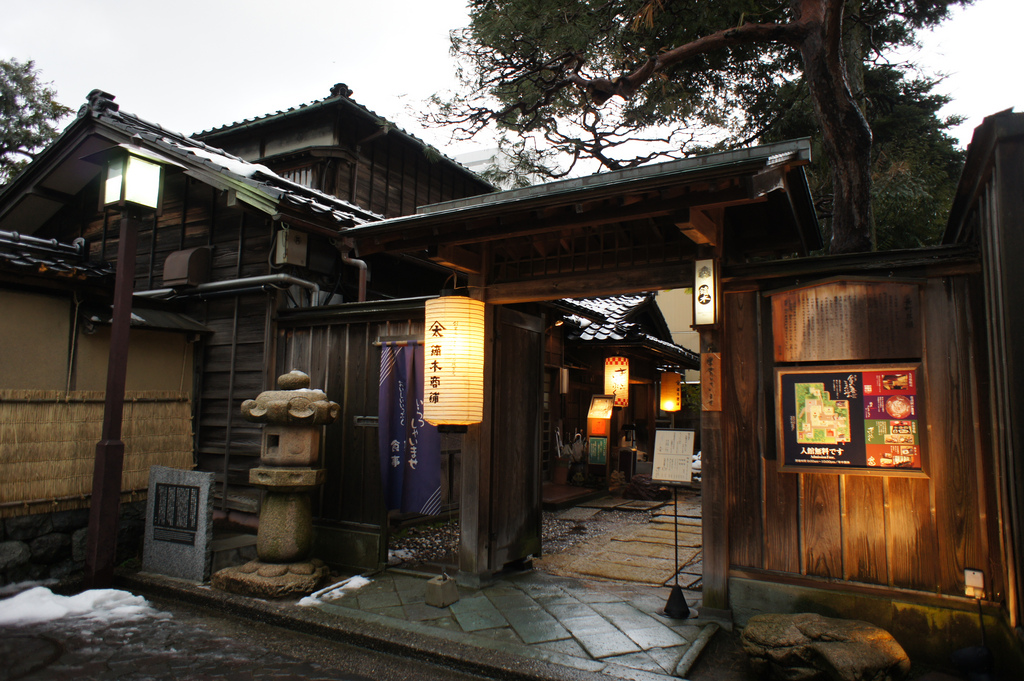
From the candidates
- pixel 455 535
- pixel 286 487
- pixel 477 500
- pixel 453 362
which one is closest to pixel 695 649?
pixel 477 500

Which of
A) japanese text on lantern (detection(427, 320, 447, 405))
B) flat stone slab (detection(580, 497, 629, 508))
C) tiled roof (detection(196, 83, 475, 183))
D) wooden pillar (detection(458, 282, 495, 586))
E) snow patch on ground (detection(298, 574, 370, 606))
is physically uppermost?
tiled roof (detection(196, 83, 475, 183))

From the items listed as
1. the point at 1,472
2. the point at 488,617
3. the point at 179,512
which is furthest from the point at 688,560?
the point at 1,472

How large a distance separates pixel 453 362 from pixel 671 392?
48.6ft

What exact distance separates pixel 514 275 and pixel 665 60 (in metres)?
4.91

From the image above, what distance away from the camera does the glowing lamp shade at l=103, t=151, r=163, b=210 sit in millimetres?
8094

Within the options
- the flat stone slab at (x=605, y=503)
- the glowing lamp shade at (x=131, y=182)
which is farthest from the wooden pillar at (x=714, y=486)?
the flat stone slab at (x=605, y=503)

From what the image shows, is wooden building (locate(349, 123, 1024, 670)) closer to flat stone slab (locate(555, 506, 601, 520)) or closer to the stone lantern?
the stone lantern

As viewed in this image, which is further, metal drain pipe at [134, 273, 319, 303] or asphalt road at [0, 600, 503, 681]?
metal drain pipe at [134, 273, 319, 303]

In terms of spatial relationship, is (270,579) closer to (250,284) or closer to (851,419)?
(250,284)

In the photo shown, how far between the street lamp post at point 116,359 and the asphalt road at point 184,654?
3.97ft

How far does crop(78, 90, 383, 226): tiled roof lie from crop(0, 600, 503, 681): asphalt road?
6.37 m

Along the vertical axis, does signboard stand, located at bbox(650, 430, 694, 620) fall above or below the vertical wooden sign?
below

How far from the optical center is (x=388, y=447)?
8.19 meters

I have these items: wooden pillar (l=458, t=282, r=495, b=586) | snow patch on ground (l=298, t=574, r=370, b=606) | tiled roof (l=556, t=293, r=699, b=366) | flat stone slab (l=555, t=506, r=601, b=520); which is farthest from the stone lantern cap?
flat stone slab (l=555, t=506, r=601, b=520)
